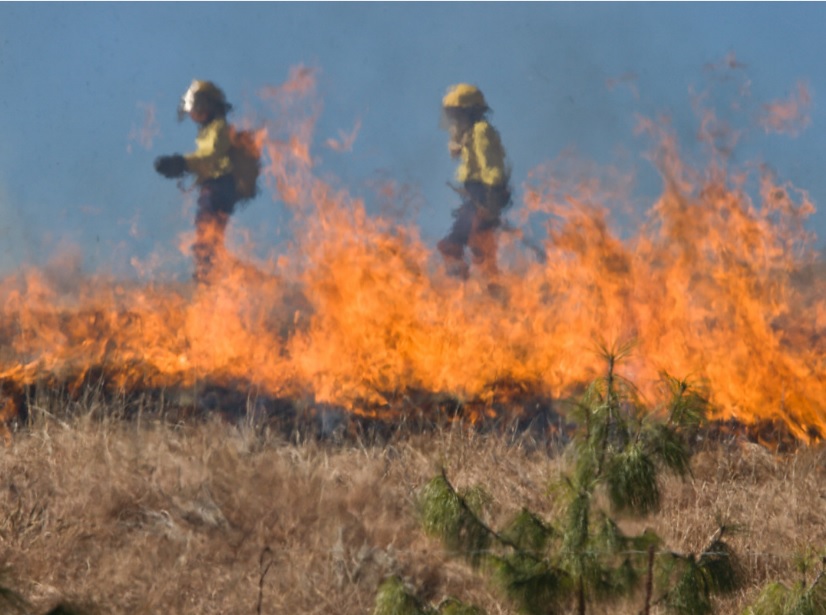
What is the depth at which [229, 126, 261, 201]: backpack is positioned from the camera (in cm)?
1137

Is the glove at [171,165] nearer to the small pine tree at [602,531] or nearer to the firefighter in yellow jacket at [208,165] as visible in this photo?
the firefighter in yellow jacket at [208,165]

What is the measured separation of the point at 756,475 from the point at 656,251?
3274 millimetres

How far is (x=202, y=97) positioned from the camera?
11188mm

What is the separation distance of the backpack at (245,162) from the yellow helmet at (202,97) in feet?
1.11

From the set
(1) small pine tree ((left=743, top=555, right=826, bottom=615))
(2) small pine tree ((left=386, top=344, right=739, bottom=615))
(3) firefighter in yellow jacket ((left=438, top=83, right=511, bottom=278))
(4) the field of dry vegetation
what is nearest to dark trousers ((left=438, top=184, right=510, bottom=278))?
(3) firefighter in yellow jacket ((left=438, top=83, right=511, bottom=278))

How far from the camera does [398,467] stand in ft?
23.8

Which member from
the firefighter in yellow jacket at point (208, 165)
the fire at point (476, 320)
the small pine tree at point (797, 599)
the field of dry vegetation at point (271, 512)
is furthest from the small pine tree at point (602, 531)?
the firefighter in yellow jacket at point (208, 165)

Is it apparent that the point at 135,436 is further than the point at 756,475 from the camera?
No

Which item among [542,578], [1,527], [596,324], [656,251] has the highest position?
[656,251]

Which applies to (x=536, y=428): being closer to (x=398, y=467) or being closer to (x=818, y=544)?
(x=398, y=467)

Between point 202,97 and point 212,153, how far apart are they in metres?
0.63

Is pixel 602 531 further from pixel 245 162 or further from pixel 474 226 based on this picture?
pixel 245 162

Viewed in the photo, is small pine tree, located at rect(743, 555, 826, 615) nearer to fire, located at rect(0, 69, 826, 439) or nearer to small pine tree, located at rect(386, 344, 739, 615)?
small pine tree, located at rect(386, 344, 739, 615)

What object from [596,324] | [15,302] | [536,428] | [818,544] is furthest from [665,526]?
[15,302]
